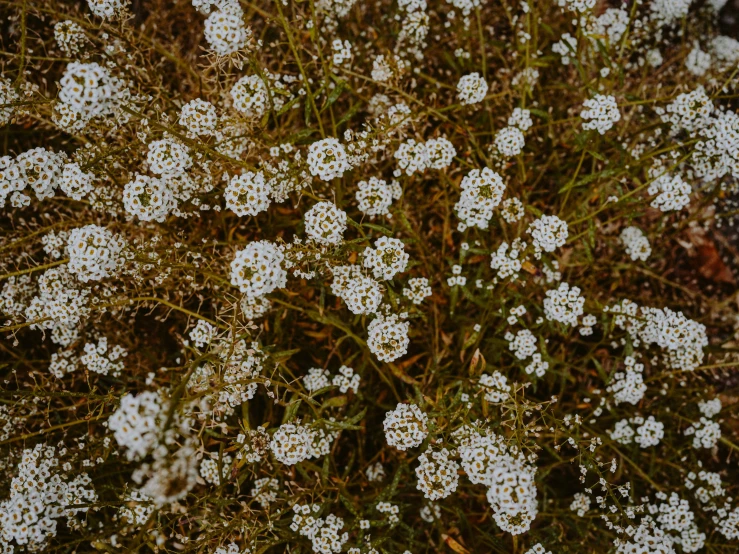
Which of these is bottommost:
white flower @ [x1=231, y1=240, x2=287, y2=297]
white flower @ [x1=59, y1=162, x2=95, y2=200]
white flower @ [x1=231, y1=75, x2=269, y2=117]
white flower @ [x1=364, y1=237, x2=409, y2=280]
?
white flower @ [x1=364, y1=237, x2=409, y2=280]

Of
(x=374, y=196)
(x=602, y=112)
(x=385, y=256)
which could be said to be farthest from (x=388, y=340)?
(x=602, y=112)

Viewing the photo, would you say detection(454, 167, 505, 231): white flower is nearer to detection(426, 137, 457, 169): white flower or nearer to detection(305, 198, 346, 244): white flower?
detection(426, 137, 457, 169): white flower

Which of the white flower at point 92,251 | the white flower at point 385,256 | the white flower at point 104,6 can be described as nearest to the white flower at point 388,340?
the white flower at point 385,256

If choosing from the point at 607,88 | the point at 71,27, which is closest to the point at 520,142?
the point at 607,88

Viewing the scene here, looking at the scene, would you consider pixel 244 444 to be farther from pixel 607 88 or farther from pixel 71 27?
pixel 607 88

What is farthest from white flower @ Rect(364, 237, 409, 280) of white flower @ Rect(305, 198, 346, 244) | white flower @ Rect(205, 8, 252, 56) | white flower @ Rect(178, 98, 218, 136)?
white flower @ Rect(205, 8, 252, 56)

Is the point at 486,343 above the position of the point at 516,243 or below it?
below

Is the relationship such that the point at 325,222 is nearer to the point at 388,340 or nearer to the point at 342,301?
the point at 388,340

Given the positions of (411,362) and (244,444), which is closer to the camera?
(244,444)

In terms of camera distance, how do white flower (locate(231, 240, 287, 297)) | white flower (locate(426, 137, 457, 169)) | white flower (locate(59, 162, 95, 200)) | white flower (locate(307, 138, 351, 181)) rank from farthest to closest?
white flower (locate(426, 137, 457, 169)) → white flower (locate(59, 162, 95, 200)) → white flower (locate(307, 138, 351, 181)) → white flower (locate(231, 240, 287, 297))
